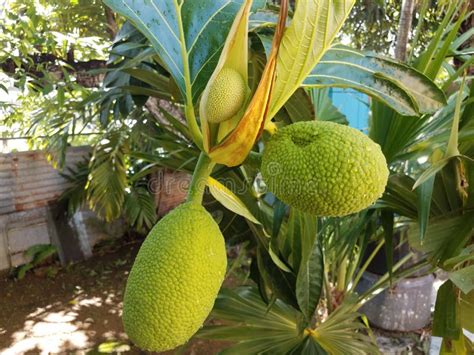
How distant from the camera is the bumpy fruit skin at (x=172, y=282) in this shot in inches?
13.6

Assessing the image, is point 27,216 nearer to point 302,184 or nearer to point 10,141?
point 10,141

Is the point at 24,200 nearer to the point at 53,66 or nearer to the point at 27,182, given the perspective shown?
the point at 27,182

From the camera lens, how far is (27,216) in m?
2.76

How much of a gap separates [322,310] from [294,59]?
1.50 metres

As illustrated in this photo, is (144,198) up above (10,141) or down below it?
below

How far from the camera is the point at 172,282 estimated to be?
35 centimetres

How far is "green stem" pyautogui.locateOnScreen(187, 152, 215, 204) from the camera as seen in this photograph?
393 millimetres

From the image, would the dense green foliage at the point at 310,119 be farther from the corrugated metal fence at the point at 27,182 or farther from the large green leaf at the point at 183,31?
the corrugated metal fence at the point at 27,182

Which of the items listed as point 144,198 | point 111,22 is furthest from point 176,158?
point 144,198

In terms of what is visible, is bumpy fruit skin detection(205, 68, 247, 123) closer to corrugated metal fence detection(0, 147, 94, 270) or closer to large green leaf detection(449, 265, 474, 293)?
large green leaf detection(449, 265, 474, 293)

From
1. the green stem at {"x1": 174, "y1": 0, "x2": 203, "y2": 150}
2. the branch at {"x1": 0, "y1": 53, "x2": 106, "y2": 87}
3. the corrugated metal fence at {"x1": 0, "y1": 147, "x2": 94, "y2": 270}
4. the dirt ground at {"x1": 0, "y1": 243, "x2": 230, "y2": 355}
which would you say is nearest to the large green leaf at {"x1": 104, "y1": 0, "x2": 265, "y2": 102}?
the green stem at {"x1": 174, "y1": 0, "x2": 203, "y2": 150}

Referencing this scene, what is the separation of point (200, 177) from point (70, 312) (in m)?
2.28

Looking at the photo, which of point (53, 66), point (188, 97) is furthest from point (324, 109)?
point (53, 66)

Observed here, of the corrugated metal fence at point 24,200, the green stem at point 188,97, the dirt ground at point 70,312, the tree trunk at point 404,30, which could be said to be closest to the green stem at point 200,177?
the green stem at point 188,97
